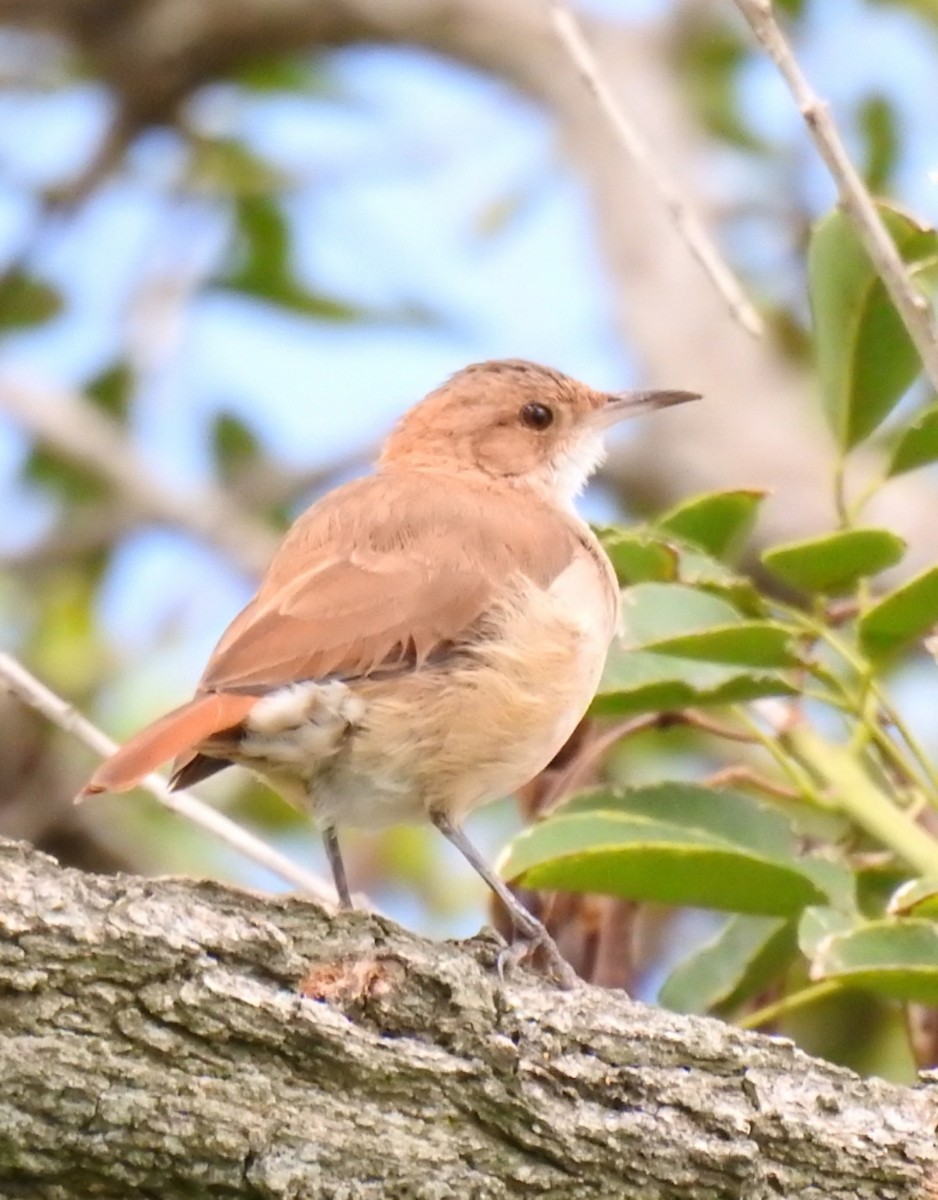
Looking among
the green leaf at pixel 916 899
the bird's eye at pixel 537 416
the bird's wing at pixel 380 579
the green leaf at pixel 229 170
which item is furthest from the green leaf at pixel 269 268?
the green leaf at pixel 916 899

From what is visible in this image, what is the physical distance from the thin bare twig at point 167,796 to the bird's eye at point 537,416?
1.65 meters

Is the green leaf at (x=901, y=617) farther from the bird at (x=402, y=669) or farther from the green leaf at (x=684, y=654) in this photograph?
the bird at (x=402, y=669)

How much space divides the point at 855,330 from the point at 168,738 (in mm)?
1444

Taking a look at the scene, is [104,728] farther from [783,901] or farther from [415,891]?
[783,901]

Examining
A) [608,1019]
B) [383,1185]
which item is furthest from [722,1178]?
[383,1185]

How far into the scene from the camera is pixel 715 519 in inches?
149

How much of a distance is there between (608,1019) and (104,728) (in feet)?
11.9

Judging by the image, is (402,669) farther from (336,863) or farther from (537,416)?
(537,416)

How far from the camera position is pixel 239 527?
6.35 metres

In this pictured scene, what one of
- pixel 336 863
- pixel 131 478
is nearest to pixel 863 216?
pixel 336 863

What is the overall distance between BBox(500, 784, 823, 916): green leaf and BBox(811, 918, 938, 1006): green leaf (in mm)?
258

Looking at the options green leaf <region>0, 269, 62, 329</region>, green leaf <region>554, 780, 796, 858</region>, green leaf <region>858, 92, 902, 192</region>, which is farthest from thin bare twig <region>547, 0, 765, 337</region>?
green leaf <region>0, 269, 62, 329</region>

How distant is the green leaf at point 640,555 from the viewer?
3648 millimetres

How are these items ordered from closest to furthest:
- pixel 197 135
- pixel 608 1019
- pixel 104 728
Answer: pixel 608 1019, pixel 104 728, pixel 197 135
